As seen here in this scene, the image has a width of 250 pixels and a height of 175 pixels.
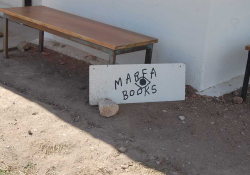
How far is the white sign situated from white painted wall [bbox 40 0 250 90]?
12.2 inches

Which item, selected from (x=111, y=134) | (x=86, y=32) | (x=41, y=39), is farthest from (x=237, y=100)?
(x=41, y=39)

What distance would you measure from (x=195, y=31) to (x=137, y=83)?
940 millimetres

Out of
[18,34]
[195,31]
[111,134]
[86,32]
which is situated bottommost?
[111,134]

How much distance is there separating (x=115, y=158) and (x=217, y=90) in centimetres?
204

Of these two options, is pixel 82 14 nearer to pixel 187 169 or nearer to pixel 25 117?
pixel 25 117

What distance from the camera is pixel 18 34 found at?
7211mm

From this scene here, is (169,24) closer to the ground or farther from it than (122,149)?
farther from it

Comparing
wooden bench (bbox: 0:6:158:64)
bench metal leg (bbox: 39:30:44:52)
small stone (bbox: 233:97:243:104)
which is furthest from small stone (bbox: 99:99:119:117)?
bench metal leg (bbox: 39:30:44:52)

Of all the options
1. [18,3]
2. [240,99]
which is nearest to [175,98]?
[240,99]

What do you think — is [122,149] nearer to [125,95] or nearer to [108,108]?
[108,108]

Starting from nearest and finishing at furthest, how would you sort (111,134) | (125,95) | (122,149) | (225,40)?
(122,149) → (111,134) → (125,95) → (225,40)

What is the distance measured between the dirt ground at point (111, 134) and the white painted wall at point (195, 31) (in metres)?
0.36

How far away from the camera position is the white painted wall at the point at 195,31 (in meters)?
4.68

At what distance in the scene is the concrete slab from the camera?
6690 mm
